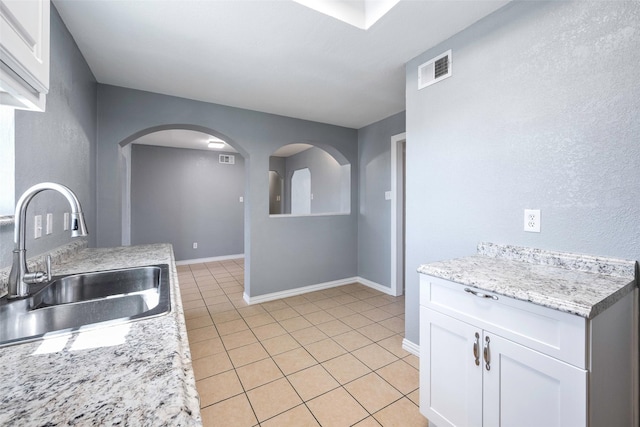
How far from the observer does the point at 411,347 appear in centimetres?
224

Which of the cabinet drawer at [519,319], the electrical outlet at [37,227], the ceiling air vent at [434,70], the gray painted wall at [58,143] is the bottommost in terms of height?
the cabinet drawer at [519,319]

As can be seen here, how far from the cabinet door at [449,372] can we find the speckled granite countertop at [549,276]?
23 centimetres

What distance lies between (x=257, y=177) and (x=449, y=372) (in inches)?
109

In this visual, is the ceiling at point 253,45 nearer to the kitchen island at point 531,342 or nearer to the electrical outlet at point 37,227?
the electrical outlet at point 37,227

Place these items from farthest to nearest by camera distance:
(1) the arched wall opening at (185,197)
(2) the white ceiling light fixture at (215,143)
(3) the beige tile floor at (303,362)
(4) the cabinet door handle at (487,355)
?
(1) the arched wall opening at (185,197)
(2) the white ceiling light fixture at (215,143)
(3) the beige tile floor at (303,362)
(4) the cabinet door handle at (487,355)

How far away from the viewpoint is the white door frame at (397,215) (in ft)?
11.7

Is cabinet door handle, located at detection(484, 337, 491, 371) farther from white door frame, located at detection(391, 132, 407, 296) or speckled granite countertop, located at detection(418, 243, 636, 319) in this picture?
white door frame, located at detection(391, 132, 407, 296)

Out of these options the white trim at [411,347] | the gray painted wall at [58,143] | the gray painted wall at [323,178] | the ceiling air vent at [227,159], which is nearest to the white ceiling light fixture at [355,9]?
the gray painted wall at [58,143]

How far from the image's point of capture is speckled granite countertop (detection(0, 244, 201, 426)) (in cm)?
44

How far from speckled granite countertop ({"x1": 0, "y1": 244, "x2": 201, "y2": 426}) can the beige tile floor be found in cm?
119

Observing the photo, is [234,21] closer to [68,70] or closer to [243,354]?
[68,70]

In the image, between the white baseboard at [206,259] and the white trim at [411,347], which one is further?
the white baseboard at [206,259]

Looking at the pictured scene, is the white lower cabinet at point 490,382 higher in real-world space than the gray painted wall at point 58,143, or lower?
lower

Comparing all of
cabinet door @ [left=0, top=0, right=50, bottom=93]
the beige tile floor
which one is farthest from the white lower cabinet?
cabinet door @ [left=0, top=0, right=50, bottom=93]
